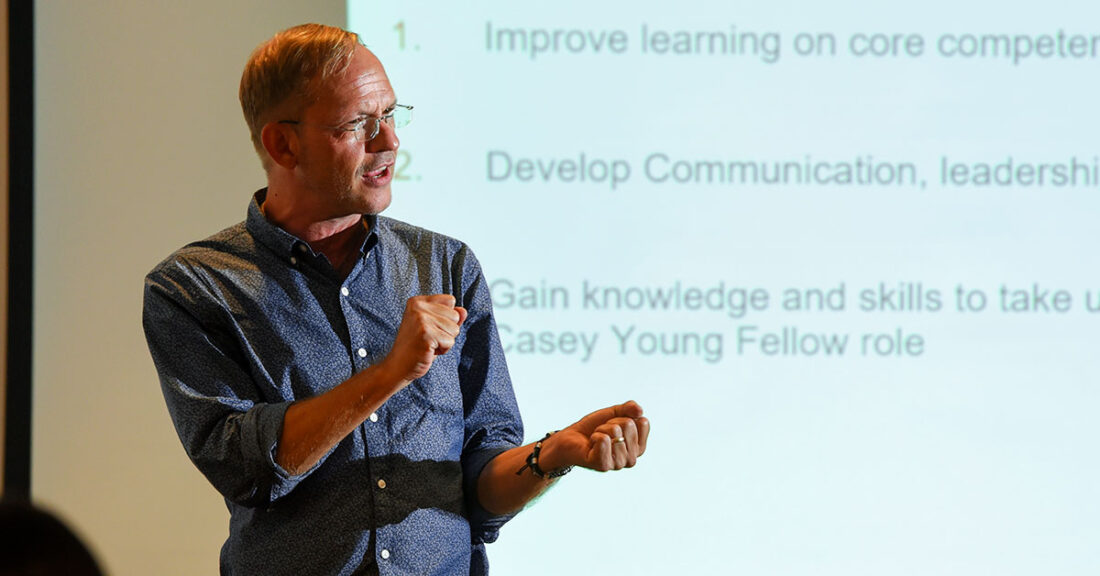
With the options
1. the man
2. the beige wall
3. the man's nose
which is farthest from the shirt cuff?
the beige wall

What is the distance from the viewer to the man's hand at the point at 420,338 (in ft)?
4.71

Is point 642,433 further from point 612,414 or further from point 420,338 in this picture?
point 420,338

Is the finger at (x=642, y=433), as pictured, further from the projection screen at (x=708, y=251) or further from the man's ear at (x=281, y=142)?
the projection screen at (x=708, y=251)

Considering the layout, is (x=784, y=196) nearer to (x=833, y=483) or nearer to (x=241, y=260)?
(x=833, y=483)

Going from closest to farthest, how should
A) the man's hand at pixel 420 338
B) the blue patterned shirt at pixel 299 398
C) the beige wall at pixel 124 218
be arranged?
1. the man's hand at pixel 420 338
2. the blue patterned shirt at pixel 299 398
3. the beige wall at pixel 124 218

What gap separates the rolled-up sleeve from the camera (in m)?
1.50

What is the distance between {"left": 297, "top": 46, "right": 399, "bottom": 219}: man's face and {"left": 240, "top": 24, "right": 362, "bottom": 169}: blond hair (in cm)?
2

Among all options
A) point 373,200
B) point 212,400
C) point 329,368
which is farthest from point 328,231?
point 212,400

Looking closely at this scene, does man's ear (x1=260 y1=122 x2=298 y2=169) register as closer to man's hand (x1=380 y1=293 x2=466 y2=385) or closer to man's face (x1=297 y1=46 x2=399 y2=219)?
man's face (x1=297 y1=46 x2=399 y2=219)

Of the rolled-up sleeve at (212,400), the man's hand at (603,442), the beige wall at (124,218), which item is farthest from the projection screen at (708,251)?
the rolled-up sleeve at (212,400)

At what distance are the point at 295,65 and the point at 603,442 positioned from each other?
2.19 feet

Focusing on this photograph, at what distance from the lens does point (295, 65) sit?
64.6 inches

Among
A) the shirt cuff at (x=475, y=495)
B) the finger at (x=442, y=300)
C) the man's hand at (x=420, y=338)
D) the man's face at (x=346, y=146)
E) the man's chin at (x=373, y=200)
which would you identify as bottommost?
the shirt cuff at (x=475, y=495)

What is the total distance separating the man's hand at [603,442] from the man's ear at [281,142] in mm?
540
